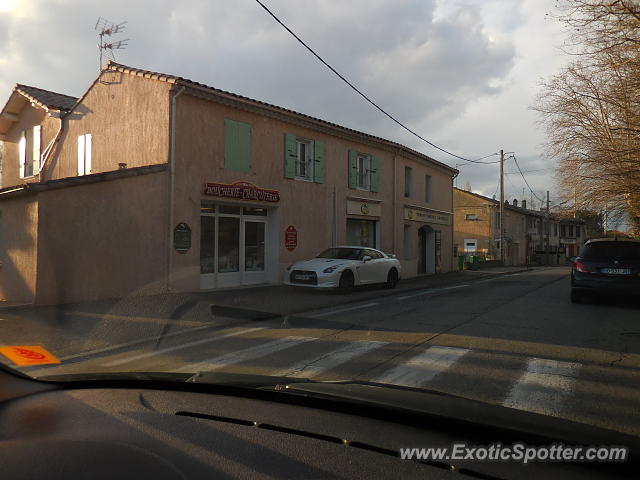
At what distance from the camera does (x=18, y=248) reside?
10500 mm


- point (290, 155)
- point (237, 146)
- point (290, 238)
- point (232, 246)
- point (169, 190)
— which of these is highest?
point (290, 155)

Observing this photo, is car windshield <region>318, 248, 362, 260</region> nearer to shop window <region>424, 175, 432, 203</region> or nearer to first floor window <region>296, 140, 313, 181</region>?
first floor window <region>296, 140, 313, 181</region>

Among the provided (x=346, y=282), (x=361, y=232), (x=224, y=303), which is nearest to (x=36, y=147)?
(x=224, y=303)

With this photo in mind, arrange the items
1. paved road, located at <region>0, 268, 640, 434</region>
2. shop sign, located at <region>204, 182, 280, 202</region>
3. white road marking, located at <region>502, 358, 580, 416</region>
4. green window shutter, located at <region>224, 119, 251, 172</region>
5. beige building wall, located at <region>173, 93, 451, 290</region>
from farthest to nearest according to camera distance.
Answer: green window shutter, located at <region>224, 119, 251, 172</region>
shop sign, located at <region>204, 182, 280, 202</region>
beige building wall, located at <region>173, 93, 451, 290</region>
paved road, located at <region>0, 268, 640, 434</region>
white road marking, located at <region>502, 358, 580, 416</region>

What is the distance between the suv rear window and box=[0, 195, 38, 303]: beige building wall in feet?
40.6

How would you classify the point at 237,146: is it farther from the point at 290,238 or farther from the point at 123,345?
the point at 123,345

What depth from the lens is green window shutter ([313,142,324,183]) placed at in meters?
16.6

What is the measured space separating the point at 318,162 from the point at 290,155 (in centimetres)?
151

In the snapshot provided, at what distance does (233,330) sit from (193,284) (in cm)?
488

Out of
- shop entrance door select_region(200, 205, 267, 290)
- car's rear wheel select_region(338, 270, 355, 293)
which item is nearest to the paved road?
car's rear wheel select_region(338, 270, 355, 293)

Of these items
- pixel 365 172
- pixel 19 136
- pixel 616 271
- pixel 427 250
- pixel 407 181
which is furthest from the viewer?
pixel 427 250

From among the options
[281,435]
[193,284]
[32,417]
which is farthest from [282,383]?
[193,284]

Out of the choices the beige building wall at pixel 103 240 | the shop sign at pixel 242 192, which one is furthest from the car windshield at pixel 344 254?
the beige building wall at pixel 103 240

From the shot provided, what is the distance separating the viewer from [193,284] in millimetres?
12484
